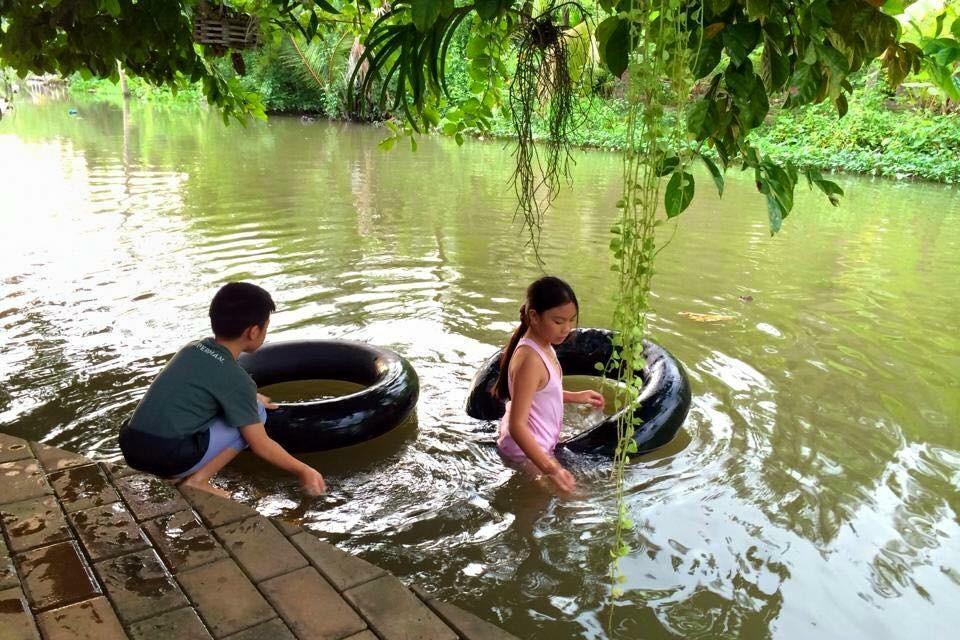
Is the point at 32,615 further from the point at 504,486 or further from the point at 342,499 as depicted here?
the point at 504,486

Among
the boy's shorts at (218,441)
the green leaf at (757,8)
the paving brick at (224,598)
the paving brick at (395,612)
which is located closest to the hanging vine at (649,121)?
the green leaf at (757,8)

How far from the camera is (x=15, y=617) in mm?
1858

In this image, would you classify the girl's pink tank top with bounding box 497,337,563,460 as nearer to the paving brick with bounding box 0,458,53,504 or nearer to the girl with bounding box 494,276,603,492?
the girl with bounding box 494,276,603,492

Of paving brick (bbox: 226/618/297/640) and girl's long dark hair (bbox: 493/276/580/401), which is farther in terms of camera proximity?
girl's long dark hair (bbox: 493/276/580/401)

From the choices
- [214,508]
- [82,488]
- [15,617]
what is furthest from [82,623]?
[82,488]

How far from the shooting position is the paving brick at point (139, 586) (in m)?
1.93

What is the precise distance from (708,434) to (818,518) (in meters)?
0.82

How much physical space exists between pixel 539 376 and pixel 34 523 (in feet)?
6.50

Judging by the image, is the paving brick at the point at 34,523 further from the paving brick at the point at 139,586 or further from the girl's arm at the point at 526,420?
the girl's arm at the point at 526,420

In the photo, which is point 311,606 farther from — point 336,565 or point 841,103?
point 841,103

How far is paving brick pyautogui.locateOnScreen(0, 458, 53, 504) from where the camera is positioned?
7.88 feet

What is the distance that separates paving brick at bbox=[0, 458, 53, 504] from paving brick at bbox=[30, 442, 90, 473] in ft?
0.09

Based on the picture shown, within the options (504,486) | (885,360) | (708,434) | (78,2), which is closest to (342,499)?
(504,486)

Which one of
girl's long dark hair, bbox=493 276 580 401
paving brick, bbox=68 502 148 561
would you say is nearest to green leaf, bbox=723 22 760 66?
girl's long dark hair, bbox=493 276 580 401
